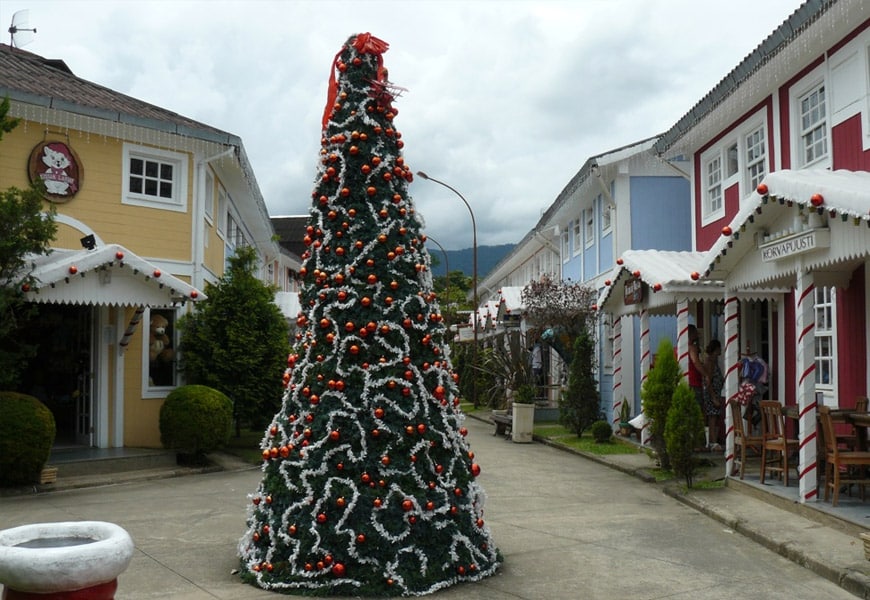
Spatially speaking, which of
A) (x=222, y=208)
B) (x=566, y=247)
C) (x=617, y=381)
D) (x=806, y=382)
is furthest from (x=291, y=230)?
(x=806, y=382)

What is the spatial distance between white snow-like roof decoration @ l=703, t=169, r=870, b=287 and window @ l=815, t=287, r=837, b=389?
110 centimetres

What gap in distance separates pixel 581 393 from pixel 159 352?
8269 mm

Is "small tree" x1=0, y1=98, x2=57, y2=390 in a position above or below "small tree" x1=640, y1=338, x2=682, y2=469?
above

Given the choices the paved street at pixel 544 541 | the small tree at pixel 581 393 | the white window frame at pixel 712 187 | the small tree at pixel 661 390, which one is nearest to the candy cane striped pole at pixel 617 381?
the small tree at pixel 581 393

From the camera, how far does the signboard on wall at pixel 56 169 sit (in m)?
13.1

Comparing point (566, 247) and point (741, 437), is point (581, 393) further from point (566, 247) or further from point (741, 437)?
point (566, 247)

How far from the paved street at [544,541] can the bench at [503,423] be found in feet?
18.6

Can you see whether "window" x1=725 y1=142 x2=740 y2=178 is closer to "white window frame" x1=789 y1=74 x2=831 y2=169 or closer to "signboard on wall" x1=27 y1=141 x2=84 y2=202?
"white window frame" x1=789 y1=74 x2=831 y2=169

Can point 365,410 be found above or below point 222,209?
below

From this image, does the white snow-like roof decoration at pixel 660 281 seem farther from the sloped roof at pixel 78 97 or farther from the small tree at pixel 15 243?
the small tree at pixel 15 243

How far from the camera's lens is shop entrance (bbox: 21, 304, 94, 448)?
13914 mm

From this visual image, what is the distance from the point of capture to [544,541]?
7.76 meters

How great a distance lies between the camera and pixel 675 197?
19.2 metres

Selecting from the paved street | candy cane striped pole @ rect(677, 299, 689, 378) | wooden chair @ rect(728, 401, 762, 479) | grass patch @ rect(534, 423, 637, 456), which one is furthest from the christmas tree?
grass patch @ rect(534, 423, 637, 456)
